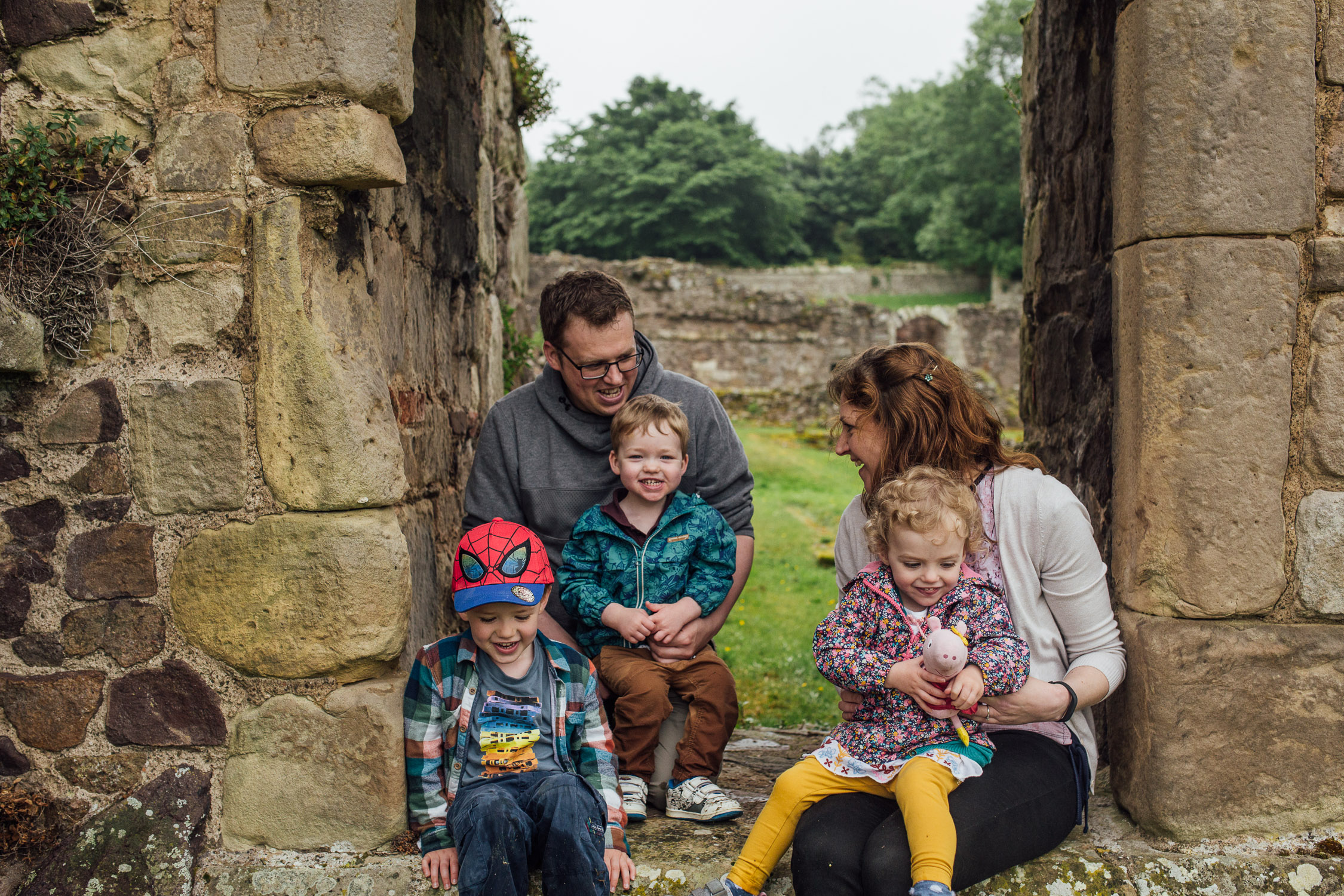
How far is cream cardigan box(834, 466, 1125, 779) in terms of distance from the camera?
2.01 m

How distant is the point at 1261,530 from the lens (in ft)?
6.39

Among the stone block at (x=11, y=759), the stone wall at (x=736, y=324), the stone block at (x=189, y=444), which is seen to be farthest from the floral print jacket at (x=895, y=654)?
the stone wall at (x=736, y=324)

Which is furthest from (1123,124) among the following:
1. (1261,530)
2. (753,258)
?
(753,258)

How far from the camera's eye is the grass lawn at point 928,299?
25.7 metres

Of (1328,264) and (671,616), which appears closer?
(1328,264)

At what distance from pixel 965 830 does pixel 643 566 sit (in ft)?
3.34

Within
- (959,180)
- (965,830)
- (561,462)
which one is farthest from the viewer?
(959,180)

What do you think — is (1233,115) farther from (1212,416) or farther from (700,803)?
(700,803)

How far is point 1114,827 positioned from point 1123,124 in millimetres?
1584

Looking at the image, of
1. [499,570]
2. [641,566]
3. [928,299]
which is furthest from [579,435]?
[928,299]

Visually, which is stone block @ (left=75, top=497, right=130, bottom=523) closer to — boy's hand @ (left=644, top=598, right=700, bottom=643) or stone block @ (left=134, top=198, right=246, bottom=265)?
stone block @ (left=134, top=198, right=246, bottom=265)

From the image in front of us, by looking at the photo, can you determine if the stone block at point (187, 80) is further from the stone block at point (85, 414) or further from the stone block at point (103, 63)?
the stone block at point (85, 414)

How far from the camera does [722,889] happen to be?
6.30ft

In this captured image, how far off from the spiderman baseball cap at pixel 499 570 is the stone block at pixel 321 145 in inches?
33.3
